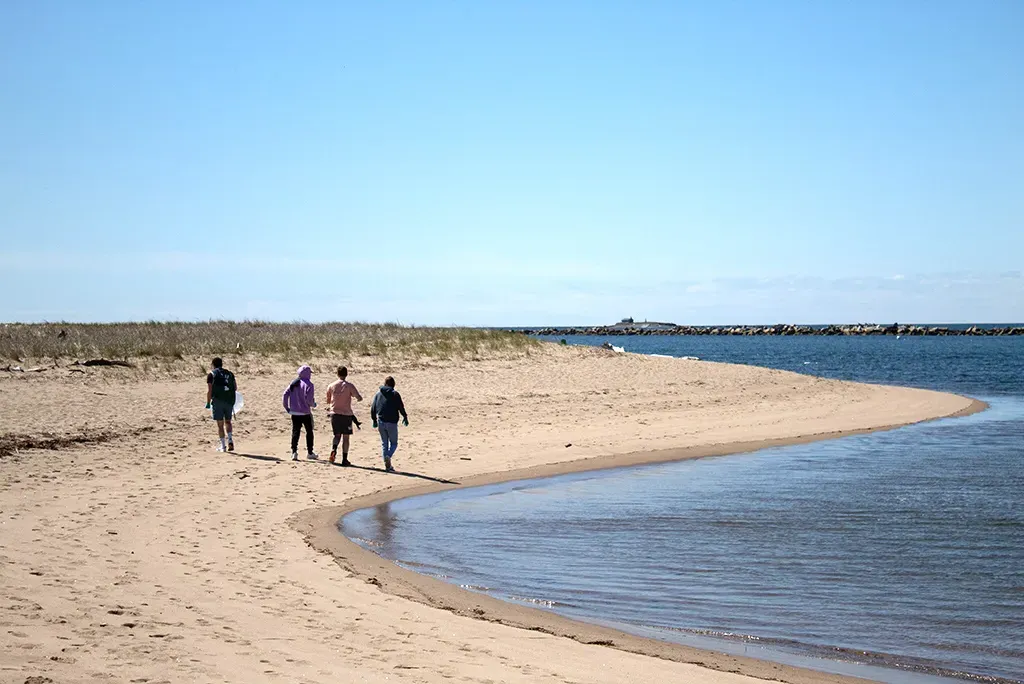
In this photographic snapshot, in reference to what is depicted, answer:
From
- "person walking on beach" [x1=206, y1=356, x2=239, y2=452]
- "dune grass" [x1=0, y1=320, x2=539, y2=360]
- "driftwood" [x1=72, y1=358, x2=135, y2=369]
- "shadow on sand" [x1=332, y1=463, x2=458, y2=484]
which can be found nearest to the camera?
"shadow on sand" [x1=332, y1=463, x2=458, y2=484]

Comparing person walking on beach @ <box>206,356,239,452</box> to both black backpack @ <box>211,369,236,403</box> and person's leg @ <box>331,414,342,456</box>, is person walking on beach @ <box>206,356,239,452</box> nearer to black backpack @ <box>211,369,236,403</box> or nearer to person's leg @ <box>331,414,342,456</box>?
black backpack @ <box>211,369,236,403</box>

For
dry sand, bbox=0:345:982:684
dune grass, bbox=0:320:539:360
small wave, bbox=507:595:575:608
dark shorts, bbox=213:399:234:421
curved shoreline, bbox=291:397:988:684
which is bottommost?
small wave, bbox=507:595:575:608

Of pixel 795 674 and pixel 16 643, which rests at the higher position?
pixel 16 643

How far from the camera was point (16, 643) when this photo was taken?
702 cm

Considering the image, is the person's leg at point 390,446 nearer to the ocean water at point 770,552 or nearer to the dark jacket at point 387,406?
the dark jacket at point 387,406

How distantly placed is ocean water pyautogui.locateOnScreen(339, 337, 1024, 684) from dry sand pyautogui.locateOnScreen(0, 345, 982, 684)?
89cm

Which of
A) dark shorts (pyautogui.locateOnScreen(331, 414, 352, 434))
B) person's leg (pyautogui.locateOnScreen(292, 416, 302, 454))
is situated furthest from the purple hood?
dark shorts (pyautogui.locateOnScreen(331, 414, 352, 434))

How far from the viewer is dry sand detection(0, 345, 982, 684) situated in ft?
24.4

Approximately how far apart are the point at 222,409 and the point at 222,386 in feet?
1.51

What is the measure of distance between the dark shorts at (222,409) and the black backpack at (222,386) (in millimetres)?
59

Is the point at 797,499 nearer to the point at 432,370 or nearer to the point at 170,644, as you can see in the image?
the point at 170,644

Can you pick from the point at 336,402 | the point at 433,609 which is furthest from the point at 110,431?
the point at 433,609

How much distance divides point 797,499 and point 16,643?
13375mm

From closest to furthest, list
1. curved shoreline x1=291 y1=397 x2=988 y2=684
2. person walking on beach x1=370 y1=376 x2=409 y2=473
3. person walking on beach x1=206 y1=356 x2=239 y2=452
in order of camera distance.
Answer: curved shoreline x1=291 y1=397 x2=988 y2=684, person walking on beach x1=370 y1=376 x2=409 y2=473, person walking on beach x1=206 y1=356 x2=239 y2=452
